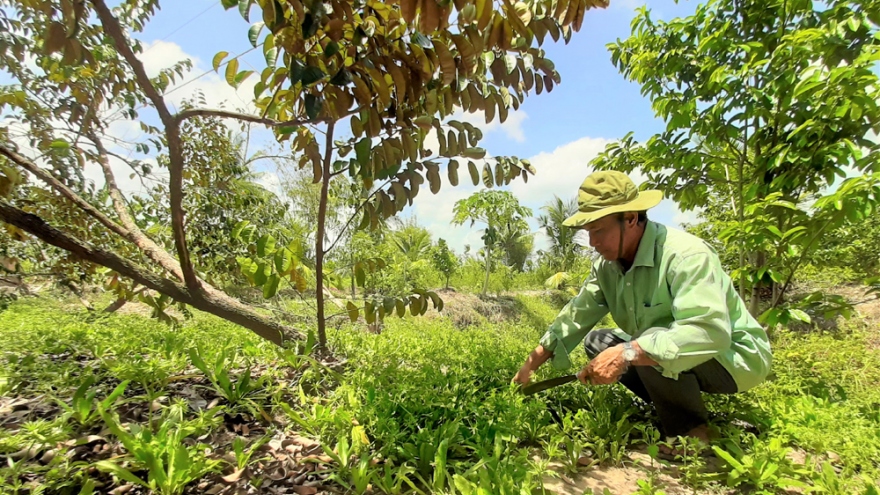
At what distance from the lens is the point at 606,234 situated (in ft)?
6.30

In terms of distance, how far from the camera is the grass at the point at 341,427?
129 centimetres

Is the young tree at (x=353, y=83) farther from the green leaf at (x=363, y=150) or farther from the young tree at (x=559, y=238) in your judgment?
the young tree at (x=559, y=238)

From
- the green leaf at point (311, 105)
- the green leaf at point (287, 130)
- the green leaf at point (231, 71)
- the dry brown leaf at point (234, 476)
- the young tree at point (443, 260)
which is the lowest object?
the dry brown leaf at point (234, 476)

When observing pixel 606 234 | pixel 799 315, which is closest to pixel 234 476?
pixel 606 234

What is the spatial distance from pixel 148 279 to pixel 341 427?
3.82ft

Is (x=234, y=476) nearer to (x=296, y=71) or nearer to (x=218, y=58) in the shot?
(x=296, y=71)

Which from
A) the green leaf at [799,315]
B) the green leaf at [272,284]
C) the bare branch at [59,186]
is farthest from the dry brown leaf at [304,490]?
the green leaf at [799,315]

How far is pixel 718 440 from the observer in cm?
183

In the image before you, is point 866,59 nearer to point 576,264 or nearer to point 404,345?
point 404,345

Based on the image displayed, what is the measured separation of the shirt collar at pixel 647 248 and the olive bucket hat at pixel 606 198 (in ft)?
0.42

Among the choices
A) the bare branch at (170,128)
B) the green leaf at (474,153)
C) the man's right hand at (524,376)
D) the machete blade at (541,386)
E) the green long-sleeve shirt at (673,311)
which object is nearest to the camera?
the bare branch at (170,128)

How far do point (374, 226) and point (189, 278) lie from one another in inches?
36.8

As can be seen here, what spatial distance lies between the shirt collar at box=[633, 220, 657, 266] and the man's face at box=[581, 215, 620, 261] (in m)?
0.09

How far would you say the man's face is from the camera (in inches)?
74.9
